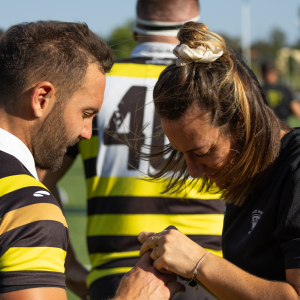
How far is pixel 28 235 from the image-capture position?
1379mm

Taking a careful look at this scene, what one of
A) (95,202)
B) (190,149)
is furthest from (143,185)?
(190,149)

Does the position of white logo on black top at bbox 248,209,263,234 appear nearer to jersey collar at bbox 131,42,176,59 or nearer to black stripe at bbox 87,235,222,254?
black stripe at bbox 87,235,222,254

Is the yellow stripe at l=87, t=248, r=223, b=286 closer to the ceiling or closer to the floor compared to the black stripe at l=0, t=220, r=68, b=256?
closer to the floor

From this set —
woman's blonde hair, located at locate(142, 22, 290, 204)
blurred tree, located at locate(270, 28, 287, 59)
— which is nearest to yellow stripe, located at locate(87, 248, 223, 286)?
woman's blonde hair, located at locate(142, 22, 290, 204)

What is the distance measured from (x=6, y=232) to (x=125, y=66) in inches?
64.8

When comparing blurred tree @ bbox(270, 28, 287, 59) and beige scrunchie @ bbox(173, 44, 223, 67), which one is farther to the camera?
blurred tree @ bbox(270, 28, 287, 59)

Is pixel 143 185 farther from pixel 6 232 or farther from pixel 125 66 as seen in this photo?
pixel 6 232

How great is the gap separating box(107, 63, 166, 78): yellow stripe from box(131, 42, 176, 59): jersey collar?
129mm

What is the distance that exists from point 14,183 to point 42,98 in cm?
49

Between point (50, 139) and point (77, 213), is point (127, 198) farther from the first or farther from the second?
point (77, 213)

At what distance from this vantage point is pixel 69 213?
7.63m

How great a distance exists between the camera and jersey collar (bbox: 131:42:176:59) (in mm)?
2828

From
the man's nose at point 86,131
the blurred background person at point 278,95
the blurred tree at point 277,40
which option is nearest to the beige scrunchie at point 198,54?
the man's nose at point 86,131

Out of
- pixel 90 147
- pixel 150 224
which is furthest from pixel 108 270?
pixel 90 147
